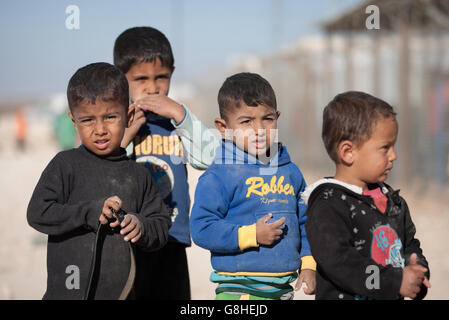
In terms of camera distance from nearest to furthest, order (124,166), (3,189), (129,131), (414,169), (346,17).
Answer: (124,166) → (129,131) → (414,169) → (346,17) → (3,189)

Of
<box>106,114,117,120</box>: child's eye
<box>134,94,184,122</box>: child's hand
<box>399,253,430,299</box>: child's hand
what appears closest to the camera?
<box>399,253,430,299</box>: child's hand

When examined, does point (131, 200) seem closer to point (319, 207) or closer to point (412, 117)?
point (319, 207)

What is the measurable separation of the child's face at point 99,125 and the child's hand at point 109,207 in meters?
0.32

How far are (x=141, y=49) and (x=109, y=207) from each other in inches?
45.4

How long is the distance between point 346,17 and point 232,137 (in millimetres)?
9767

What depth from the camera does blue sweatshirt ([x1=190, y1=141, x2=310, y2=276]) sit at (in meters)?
2.45

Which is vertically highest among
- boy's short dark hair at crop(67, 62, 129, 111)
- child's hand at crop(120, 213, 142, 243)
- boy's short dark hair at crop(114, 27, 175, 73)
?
boy's short dark hair at crop(114, 27, 175, 73)

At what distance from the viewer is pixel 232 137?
8.59 ft

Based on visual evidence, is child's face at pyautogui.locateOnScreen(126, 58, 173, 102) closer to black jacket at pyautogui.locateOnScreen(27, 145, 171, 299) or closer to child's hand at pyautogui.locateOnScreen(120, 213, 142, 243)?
black jacket at pyautogui.locateOnScreen(27, 145, 171, 299)

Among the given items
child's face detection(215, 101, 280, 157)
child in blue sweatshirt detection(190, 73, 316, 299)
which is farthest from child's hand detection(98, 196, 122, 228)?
child's face detection(215, 101, 280, 157)

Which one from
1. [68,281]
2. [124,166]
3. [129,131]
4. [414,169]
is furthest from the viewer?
[414,169]

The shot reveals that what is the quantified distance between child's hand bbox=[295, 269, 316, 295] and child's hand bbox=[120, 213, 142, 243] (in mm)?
734

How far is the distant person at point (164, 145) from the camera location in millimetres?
2928
